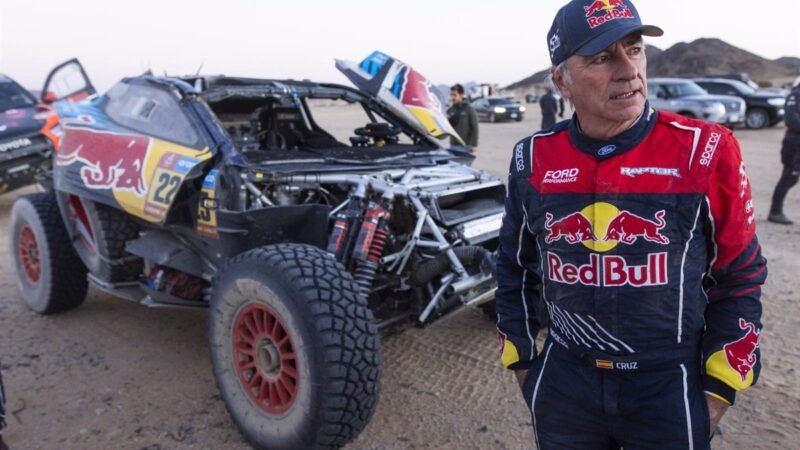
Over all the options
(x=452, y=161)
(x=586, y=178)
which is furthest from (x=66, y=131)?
(x=586, y=178)

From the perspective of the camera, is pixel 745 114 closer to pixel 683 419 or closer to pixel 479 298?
pixel 479 298

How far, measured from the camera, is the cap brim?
1.55m

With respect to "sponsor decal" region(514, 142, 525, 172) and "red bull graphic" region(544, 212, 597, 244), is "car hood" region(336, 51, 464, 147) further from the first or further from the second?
"red bull graphic" region(544, 212, 597, 244)

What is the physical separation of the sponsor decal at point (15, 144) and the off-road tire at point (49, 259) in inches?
159

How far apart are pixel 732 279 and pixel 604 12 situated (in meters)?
0.73

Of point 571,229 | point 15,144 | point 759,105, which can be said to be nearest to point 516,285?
point 571,229

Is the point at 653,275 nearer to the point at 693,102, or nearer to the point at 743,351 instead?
the point at 743,351

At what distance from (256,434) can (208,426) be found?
430 mm

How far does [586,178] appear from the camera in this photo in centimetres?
163

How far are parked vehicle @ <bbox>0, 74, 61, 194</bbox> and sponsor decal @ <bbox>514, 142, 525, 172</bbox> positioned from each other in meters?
8.01

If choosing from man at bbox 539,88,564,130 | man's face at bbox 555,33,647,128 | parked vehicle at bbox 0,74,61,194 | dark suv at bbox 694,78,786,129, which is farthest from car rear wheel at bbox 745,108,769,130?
man's face at bbox 555,33,647,128

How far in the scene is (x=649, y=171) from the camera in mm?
1569

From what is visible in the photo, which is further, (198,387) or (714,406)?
(198,387)

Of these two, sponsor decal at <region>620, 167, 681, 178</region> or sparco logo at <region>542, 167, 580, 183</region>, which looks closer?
sponsor decal at <region>620, 167, 681, 178</region>
